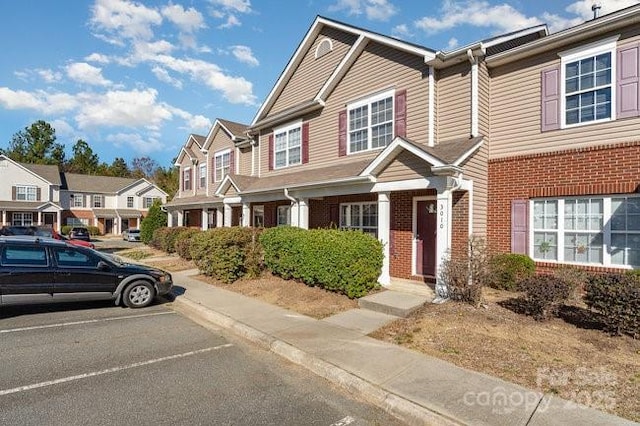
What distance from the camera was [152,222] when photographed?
2844 cm

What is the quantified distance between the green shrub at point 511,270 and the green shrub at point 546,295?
2.14m

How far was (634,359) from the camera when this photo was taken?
511cm

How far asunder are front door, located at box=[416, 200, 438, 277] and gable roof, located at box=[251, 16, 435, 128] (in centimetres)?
418

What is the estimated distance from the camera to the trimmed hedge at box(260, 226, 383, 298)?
8.80 meters

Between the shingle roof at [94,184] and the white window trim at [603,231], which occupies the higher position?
the shingle roof at [94,184]

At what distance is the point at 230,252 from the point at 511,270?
26.0 feet

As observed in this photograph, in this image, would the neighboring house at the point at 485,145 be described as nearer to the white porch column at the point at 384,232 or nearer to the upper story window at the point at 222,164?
the white porch column at the point at 384,232

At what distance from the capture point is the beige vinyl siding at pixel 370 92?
1079 centimetres

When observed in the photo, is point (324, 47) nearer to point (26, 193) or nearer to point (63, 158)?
point (26, 193)

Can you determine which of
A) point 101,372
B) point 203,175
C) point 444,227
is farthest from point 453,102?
point 203,175

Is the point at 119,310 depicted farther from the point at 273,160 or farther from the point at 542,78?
the point at 542,78

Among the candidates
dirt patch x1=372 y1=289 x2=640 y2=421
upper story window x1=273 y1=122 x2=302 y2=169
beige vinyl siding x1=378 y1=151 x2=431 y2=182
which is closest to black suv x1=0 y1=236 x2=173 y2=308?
dirt patch x1=372 y1=289 x2=640 y2=421

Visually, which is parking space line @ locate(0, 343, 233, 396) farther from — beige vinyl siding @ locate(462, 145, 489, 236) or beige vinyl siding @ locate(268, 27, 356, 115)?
beige vinyl siding @ locate(268, 27, 356, 115)

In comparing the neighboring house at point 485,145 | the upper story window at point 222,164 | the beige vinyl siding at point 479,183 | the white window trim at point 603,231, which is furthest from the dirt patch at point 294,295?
the upper story window at point 222,164
